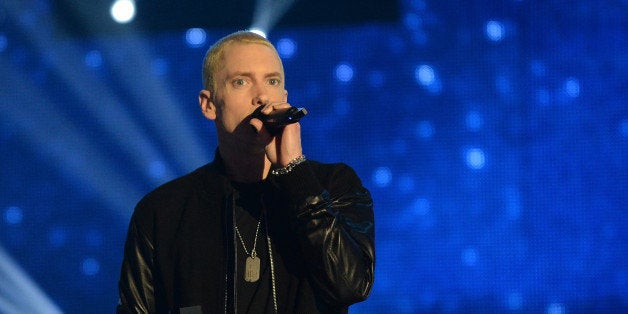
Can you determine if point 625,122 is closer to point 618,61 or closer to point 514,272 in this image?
point 618,61

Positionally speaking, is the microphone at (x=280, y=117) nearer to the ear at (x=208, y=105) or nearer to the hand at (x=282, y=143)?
the hand at (x=282, y=143)

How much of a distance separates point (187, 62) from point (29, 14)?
738mm

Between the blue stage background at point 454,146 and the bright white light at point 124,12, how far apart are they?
0.07 metres

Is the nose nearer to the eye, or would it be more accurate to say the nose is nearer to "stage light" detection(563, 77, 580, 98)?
the eye

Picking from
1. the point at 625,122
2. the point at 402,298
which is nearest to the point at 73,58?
the point at 402,298

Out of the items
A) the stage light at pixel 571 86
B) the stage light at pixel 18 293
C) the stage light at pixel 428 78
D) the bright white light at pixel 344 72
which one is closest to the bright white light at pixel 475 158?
the stage light at pixel 428 78

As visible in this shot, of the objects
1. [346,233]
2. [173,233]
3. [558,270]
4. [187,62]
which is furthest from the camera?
[187,62]

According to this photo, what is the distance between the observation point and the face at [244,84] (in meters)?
1.80

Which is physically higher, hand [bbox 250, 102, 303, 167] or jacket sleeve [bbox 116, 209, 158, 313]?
hand [bbox 250, 102, 303, 167]

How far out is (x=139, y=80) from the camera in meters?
3.97

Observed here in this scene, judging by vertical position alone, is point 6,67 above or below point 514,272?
above

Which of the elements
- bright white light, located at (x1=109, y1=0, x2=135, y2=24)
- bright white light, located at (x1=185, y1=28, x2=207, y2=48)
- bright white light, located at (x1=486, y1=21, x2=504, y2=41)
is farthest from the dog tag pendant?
bright white light, located at (x1=109, y1=0, x2=135, y2=24)

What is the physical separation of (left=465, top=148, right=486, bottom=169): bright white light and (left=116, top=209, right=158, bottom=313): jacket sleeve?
6.63ft

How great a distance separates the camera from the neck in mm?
1828
